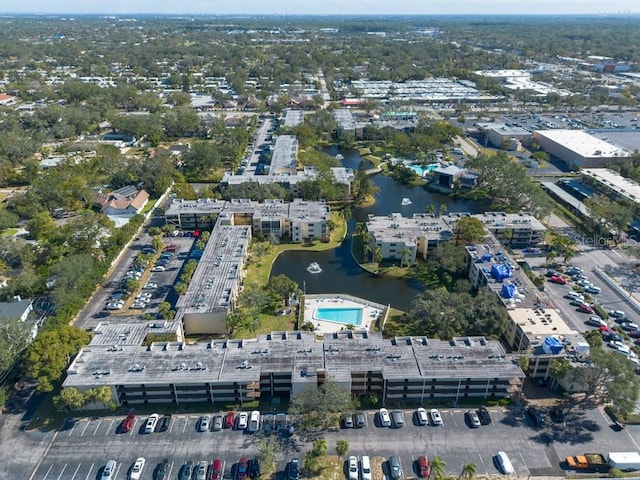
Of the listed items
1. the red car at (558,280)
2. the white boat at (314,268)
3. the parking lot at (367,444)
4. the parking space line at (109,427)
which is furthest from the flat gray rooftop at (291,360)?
the red car at (558,280)

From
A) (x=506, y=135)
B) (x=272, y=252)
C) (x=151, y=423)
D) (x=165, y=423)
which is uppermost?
(x=506, y=135)

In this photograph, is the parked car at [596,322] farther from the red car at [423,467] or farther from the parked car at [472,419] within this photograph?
the red car at [423,467]

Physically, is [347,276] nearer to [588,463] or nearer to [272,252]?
[272,252]

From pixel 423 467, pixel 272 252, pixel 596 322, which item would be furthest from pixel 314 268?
pixel 596 322

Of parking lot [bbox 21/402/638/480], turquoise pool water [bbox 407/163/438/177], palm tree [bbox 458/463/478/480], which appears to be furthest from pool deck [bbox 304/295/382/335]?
turquoise pool water [bbox 407/163/438/177]

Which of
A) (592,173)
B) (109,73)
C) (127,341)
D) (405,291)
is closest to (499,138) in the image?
(592,173)

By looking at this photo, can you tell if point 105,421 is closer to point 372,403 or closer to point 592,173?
point 372,403
